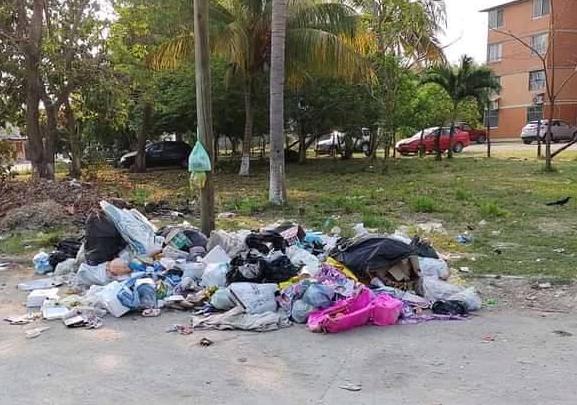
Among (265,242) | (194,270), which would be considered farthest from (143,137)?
(194,270)

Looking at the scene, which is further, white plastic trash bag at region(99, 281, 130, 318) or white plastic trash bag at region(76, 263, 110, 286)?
white plastic trash bag at region(76, 263, 110, 286)

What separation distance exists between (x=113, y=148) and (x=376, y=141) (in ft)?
51.9

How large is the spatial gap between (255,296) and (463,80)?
26.5 m

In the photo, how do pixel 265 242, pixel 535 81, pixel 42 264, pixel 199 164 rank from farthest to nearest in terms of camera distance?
pixel 535 81 → pixel 199 164 → pixel 42 264 → pixel 265 242

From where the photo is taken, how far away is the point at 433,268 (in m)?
6.91

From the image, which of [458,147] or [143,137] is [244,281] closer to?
[143,137]

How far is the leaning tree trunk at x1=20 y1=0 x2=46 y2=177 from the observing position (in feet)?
52.9

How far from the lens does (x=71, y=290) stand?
270 inches

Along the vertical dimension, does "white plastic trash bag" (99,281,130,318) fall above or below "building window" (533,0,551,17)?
below

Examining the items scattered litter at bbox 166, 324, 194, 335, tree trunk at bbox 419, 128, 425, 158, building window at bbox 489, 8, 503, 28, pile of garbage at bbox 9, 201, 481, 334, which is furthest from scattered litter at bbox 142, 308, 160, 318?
building window at bbox 489, 8, 503, 28

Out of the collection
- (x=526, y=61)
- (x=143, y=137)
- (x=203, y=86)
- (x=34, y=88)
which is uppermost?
(x=526, y=61)

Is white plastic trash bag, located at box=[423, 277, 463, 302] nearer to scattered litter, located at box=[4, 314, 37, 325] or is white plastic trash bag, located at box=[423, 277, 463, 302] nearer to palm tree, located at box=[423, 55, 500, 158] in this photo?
scattered litter, located at box=[4, 314, 37, 325]

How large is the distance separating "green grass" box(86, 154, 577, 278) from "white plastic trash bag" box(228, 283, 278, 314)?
278cm

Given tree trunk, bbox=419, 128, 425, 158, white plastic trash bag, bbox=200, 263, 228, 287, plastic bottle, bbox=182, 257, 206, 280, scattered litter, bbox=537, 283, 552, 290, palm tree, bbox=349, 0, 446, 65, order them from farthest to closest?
tree trunk, bbox=419, 128, 425, 158
palm tree, bbox=349, 0, 446, 65
plastic bottle, bbox=182, 257, 206, 280
scattered litter, bbox=537, 283, 552, 290
white plastic trash bag, bbox=200, 263, 228, 287
